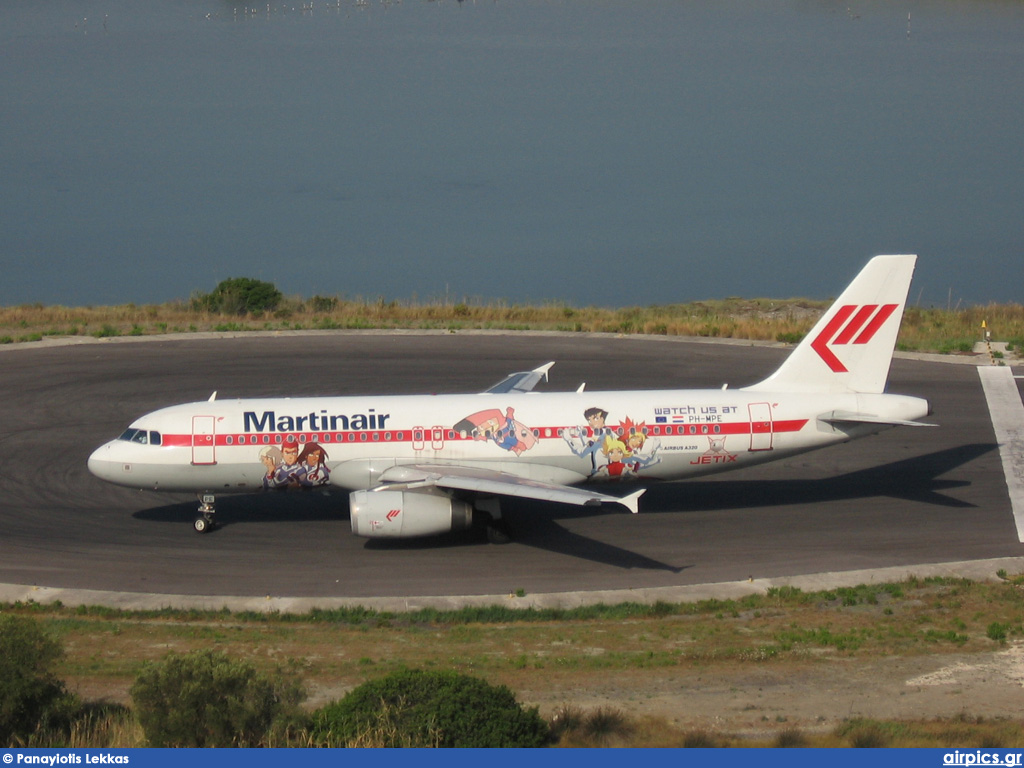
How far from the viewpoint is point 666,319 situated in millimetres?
62375

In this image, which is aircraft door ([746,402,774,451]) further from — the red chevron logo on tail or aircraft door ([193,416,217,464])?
aircraft door ([193,416,217,464])

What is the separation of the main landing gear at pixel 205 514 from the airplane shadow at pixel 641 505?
1.03ft

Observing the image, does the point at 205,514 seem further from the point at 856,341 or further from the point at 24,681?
the point at 856,341

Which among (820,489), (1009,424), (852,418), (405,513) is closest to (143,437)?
(405,513)

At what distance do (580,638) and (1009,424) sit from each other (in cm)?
2442

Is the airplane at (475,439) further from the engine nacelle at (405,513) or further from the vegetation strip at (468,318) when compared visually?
the vegetation strip at (468,318)

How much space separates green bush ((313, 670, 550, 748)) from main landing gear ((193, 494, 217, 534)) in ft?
56.7


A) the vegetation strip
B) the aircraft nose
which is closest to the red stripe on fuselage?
the aircraft nose

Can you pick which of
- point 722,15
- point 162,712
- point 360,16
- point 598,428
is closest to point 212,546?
point 598,428

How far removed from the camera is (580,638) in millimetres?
26094

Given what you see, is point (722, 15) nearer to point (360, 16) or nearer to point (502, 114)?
point (360, 16)

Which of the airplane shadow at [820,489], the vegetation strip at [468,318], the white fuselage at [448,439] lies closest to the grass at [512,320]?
the vegetation strip at [468,318]

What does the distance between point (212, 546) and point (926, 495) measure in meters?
21.7

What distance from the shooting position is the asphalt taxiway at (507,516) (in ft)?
100
